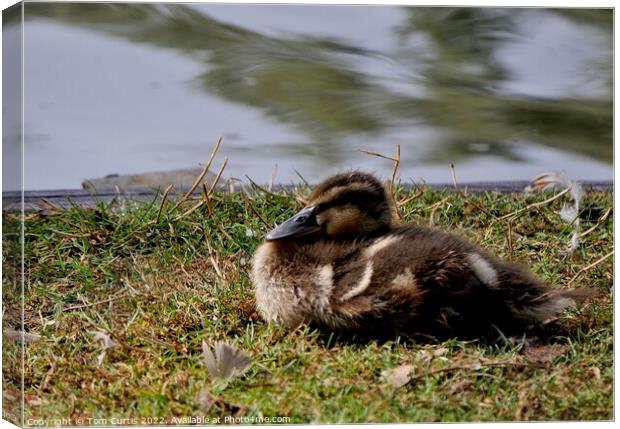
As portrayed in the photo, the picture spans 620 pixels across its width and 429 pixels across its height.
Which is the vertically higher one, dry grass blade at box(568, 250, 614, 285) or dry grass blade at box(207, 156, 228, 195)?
dry grass blade at box(207, 156, 228, 195)

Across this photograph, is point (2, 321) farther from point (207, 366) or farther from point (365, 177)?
point (365, 177)

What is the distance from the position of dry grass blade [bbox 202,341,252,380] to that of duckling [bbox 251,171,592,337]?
0.95 ft

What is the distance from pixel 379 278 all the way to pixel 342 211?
378 mm

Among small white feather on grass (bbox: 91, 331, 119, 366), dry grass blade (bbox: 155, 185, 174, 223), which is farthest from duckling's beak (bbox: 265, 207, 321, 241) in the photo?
small white feather on grass (bbox: 91, 331, 119, 366)

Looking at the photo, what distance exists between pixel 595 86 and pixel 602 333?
91cm

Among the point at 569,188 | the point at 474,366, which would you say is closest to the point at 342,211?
the point at 474,366

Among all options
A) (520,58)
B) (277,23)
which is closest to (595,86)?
(520,58)

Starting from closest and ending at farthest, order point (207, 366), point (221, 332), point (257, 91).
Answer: point (207, 366) → point (221, 332) → point (257, 91)

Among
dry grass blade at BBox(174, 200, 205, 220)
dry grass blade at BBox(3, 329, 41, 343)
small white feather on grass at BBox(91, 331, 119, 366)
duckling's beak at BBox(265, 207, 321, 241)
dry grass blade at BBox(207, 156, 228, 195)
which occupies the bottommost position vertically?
small white feather on grass at BBox(91, 331, 119, 366)

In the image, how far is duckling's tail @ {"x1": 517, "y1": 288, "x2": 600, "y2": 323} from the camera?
3.88 metres

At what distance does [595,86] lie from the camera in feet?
13.4

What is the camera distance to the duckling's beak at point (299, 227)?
4.02 metres

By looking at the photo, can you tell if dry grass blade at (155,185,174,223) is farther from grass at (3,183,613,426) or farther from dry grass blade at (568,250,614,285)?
dry grass blade at (568,250,614,285)

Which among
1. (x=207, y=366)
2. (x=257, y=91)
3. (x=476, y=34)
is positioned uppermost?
(x=476, y=34)
